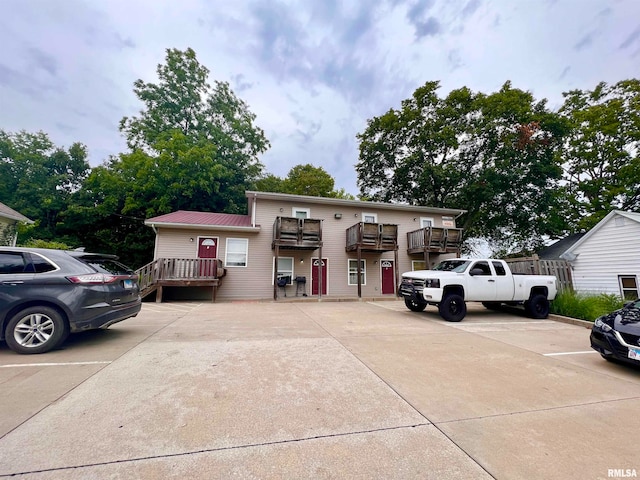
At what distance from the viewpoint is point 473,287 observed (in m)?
7.46

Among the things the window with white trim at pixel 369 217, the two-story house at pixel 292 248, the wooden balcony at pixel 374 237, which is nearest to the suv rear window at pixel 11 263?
the two-story house at pixel 292 248

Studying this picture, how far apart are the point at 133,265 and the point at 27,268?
55.8 ft

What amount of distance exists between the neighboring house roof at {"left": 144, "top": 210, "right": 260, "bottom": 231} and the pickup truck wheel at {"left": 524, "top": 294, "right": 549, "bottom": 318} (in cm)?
1120

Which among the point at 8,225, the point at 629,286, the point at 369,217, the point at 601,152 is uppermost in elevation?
the point at 601,152

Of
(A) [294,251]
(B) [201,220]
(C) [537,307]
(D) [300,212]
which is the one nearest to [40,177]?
(B) [201,220]

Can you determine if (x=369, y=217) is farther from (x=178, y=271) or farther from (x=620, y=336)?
(x=620, y=336)

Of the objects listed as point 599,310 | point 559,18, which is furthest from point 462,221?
point 599,310

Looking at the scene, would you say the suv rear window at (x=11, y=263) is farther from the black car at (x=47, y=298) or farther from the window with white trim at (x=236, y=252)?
the window with white trim at (x=236, y=252)

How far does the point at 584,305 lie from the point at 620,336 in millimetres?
5425

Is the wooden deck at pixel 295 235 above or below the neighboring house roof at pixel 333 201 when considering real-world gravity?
below

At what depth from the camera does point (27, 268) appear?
3.99 meters

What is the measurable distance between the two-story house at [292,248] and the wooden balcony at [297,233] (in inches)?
1.9

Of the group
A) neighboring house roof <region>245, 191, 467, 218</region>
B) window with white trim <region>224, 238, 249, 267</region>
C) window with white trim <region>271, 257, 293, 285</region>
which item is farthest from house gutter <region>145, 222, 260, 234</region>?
window with white trim <region>271, 257, 293, 285</region>

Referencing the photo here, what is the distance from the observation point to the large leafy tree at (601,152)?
1816 cm
